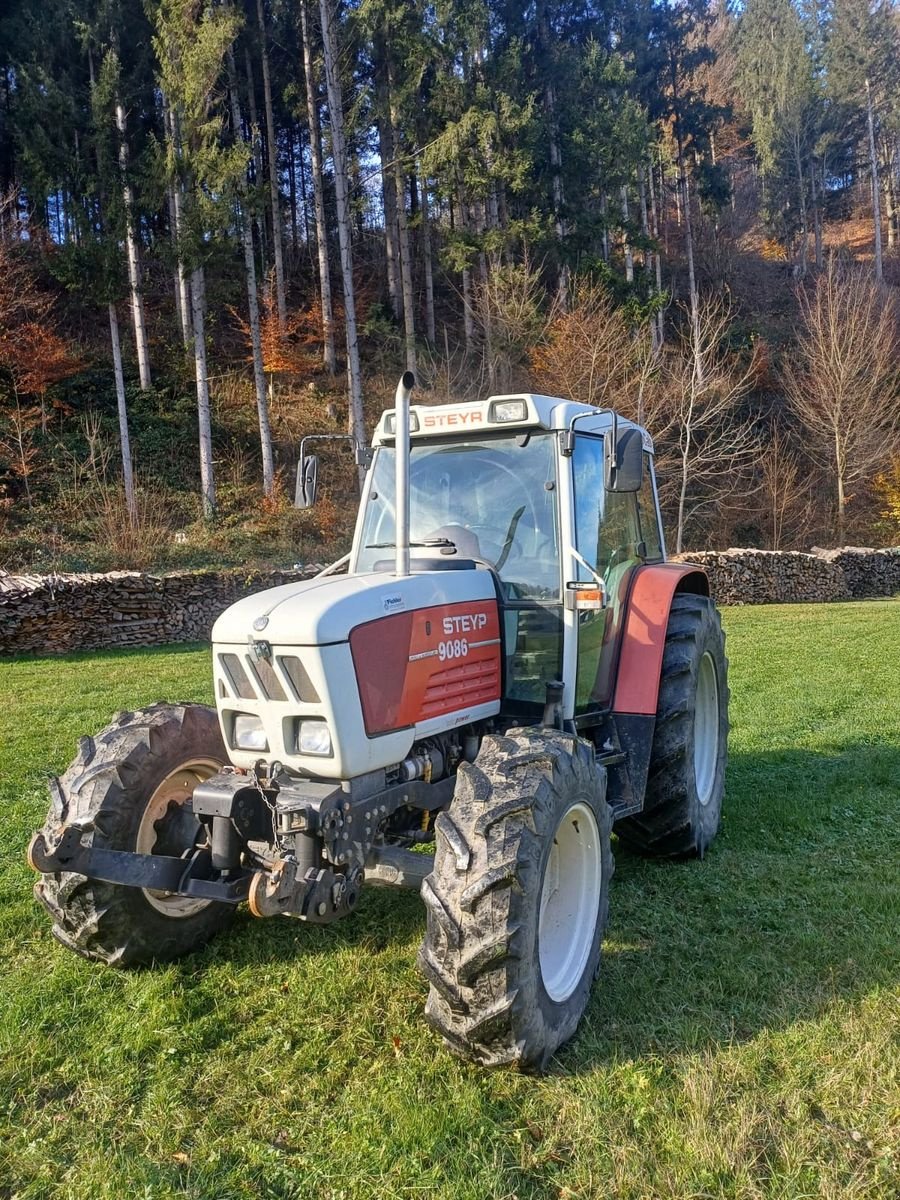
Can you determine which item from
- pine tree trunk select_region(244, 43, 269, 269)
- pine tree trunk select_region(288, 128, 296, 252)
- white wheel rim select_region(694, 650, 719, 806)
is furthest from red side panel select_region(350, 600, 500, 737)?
pine tree trunk select_region(288, 128, 296, 252)

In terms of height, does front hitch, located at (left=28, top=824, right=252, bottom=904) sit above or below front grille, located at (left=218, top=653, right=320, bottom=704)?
below

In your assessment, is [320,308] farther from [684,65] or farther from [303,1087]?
[303,1087]

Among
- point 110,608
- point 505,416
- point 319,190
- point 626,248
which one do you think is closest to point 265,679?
point 505,416

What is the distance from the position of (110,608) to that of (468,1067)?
12795 mm

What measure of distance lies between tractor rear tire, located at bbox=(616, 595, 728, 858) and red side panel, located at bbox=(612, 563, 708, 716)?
0.19m

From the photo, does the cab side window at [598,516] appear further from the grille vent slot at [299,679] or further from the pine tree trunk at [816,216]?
the pine tree trunk at [816,216]

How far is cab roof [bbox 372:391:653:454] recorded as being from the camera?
13.2 feet

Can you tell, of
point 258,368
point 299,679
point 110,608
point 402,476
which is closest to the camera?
point 299,679

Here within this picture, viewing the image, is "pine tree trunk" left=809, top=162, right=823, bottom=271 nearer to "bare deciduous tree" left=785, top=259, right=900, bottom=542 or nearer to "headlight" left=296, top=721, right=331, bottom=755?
"bare deciduous tree" left=785, top=259, right=900, bottom=542

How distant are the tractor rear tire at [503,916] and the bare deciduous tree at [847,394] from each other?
2419 cm

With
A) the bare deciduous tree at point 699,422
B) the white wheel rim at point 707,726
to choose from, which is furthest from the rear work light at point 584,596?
the bare deciduous tree at point 699,422

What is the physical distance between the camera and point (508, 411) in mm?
4074

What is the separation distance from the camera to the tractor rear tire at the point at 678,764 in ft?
14.7

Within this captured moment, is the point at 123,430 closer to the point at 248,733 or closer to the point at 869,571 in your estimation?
the point at 869,571
